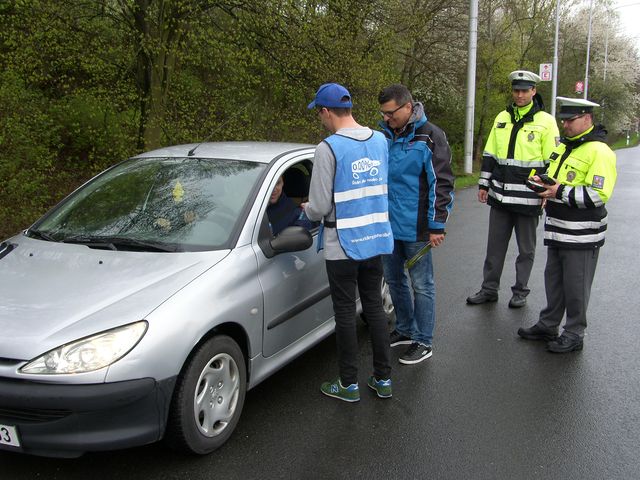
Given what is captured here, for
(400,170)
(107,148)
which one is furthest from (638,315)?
(107,148)

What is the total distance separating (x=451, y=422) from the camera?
3338mm

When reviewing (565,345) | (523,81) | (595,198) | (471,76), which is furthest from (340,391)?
(471,76)

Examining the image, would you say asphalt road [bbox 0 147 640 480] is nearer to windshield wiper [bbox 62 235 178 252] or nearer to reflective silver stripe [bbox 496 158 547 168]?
windshield wiper [bbox 62 235 178 252]

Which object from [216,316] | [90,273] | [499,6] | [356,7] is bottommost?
[216,316]

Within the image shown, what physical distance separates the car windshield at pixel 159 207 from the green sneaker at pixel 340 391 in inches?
45.2

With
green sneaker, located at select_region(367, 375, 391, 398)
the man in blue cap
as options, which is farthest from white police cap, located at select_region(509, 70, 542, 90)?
green sneaker, located at select_region(367, 375, 391, 398)

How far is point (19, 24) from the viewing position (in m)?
8.33

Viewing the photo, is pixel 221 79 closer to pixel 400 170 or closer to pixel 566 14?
pixel 400 170

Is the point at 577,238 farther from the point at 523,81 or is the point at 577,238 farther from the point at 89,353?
the point at 89,353

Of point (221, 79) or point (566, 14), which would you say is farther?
point (566, 14)

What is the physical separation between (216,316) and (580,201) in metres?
2.74

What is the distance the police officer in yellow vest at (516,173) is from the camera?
16.4 ft

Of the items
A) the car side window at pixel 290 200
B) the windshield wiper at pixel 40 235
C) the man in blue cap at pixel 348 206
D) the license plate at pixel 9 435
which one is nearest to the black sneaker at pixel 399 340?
the man in blue cap at pixel 348 206

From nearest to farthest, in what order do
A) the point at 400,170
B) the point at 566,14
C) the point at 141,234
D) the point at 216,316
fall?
the point at 216,316, the point at 141,234, the point at 400,170, the point at 566,14
